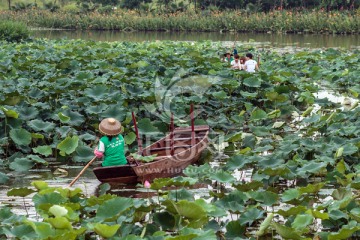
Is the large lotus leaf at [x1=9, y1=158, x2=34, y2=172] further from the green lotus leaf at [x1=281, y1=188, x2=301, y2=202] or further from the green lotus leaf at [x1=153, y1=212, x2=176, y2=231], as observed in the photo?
the green lotus leaf at [x1=281, y1=188, x2=301, y2=202]

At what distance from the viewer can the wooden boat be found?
7.76m

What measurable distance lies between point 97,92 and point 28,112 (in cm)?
120

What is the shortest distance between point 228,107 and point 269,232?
5.52m

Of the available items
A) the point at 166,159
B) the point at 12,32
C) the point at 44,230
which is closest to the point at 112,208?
the point at 44,230

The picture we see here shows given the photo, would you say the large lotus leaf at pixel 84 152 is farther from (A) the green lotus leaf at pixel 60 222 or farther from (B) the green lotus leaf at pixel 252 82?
(B) the green lotus leaf at pixel 252 82

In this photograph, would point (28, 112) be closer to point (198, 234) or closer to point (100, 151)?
point (100, 151)

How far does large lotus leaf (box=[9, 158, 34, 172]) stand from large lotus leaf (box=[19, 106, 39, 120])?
152cm

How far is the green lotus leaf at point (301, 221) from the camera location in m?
5.29

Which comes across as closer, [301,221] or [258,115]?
[301,221]

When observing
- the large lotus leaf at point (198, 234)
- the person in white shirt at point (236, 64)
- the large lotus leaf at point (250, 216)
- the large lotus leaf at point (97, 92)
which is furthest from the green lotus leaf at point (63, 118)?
the person in white shirt at point (236, 64)

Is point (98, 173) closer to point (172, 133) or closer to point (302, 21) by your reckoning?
point (172, 133)

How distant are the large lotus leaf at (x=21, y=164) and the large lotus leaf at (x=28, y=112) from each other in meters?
1.52

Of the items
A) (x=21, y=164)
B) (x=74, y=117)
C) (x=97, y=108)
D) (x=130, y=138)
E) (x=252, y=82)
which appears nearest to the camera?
(x=21, y=164)

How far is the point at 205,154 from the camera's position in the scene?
9141 mm
